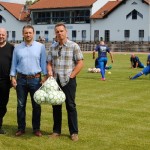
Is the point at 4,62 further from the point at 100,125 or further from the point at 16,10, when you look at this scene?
the point at 16,10

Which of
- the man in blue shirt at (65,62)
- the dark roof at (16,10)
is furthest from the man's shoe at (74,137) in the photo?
the dark roof at (16,10)

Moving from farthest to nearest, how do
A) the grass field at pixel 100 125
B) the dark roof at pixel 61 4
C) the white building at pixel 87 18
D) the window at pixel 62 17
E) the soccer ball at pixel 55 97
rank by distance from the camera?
the window at pixel 62 17 < the dark roof at pixel 61 4 < the white building at pixel 87 18 < the grass field at pixel 100 125 < the soccer ball at pixel 55 97

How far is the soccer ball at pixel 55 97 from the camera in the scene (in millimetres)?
7246

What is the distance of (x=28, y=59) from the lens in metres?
7.66

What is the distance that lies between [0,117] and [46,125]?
3.60ft

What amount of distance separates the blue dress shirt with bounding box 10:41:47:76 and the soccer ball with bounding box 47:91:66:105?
517mm

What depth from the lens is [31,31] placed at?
7.61 m

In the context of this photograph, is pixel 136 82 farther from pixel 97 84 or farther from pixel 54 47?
pixel 54 47

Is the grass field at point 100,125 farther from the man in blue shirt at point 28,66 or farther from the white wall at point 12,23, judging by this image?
the white wall at point 12,23

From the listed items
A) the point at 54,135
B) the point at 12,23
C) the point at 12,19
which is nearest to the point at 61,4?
the point at 12,19

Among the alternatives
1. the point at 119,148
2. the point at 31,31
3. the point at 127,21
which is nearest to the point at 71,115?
the point at 119,148

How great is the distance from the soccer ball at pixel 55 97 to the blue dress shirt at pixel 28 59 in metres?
0.52

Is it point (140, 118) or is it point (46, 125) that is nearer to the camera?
point (46, 125)

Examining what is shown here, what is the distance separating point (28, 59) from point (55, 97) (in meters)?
0.91
